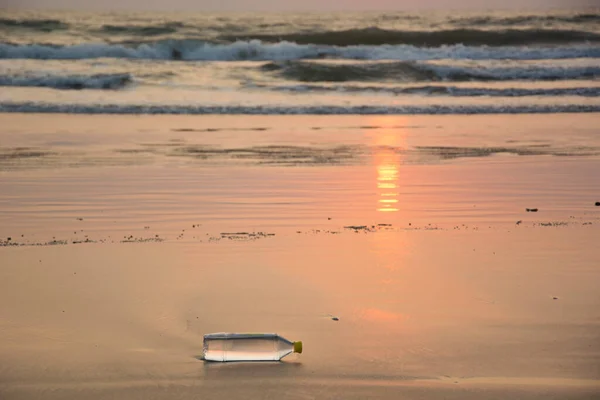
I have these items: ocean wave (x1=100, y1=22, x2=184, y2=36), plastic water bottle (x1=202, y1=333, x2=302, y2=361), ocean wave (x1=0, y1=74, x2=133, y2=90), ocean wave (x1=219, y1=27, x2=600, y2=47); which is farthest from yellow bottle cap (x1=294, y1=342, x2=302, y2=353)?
ocean wave (x1=100, y1=22, x2=184, y2=36)

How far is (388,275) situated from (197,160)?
576 centimetres

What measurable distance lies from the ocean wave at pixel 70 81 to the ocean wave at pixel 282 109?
188 inches

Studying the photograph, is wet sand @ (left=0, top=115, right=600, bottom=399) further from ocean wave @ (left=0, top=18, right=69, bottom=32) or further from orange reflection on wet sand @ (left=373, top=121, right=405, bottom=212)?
ocean wave @ (left=0, top=18, right=69, bottom=32)

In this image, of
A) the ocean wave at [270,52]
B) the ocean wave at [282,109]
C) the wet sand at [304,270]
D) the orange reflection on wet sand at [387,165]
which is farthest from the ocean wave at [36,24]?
the wet sand at [304,270]

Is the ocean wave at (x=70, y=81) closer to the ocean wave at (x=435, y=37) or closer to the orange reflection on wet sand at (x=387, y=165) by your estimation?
the orange reflection on wet sand at (x=387, y=165)

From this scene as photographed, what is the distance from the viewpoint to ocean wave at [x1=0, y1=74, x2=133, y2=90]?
22.4m

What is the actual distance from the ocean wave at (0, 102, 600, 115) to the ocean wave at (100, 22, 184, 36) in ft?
70.3

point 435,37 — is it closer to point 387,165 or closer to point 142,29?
point 142,29

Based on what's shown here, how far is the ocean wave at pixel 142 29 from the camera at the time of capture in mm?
38528

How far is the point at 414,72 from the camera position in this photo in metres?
27.0

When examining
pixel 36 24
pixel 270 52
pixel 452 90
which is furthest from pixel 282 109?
pixel 36 24

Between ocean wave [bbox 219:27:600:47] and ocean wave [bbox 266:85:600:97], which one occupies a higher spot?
ocean wave [bbox 219:27:600:47]

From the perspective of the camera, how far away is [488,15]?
4675 centimetres

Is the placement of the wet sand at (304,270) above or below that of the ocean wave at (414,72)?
below
